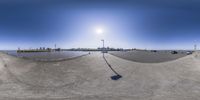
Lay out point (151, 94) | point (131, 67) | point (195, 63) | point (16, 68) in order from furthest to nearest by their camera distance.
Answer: point (195, 63), point (131, 67), point (16, 68), point (151, 94)

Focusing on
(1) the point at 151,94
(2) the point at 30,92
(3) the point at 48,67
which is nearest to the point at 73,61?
(3) the point at 48,67

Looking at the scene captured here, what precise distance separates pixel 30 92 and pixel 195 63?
742 inches

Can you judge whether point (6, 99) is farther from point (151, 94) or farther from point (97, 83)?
point (151, 94)

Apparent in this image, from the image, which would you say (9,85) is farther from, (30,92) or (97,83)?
(97,83)

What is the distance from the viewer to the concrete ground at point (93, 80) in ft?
36.0

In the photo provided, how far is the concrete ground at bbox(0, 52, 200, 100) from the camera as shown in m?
11.0

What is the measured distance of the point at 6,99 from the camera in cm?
995

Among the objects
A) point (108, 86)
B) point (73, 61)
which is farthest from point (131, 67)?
point (73, 61)

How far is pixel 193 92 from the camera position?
1161cm

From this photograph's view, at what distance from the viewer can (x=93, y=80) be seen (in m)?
14.0

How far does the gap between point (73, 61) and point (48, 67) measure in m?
3.07

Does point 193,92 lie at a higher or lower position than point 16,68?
lower

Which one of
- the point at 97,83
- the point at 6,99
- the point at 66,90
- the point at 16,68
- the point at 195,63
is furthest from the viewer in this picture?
the point at 195,63

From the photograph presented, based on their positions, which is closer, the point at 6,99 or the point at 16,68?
the point at 6,99
